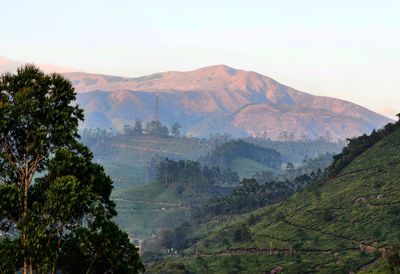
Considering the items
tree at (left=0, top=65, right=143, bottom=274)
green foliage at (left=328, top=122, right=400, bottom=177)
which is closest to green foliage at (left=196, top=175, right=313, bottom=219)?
green foliage at (left=328, top=122, right=400, bottom=177)

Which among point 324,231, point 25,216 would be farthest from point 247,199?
point 25,216

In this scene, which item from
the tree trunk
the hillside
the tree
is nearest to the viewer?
the tree trunk

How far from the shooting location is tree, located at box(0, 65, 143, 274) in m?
29.9

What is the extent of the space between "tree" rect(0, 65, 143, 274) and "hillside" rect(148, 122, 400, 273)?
57.8 m

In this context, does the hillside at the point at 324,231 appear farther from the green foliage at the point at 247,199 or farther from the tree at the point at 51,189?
the tree at the point at 51,189

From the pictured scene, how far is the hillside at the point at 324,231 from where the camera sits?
9831 cm

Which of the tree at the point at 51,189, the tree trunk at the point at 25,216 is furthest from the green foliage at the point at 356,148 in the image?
the tree trunk at the point at 25,216

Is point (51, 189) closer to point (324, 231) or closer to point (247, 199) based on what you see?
point (324, 231)

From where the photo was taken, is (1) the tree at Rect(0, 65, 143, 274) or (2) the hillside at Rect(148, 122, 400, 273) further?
(2) the hillside at Rect(148, 122, 400, 273)

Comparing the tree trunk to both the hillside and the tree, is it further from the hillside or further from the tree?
the hillside

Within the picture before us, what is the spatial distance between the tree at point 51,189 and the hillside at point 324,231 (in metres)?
57.8

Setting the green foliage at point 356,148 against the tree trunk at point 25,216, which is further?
the green foliage at point 356,148

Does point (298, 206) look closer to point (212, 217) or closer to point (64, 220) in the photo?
point (212, 217)

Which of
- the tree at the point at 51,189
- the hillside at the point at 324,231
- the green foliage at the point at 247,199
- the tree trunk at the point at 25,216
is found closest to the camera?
the tree trunk at the point at 25,216
